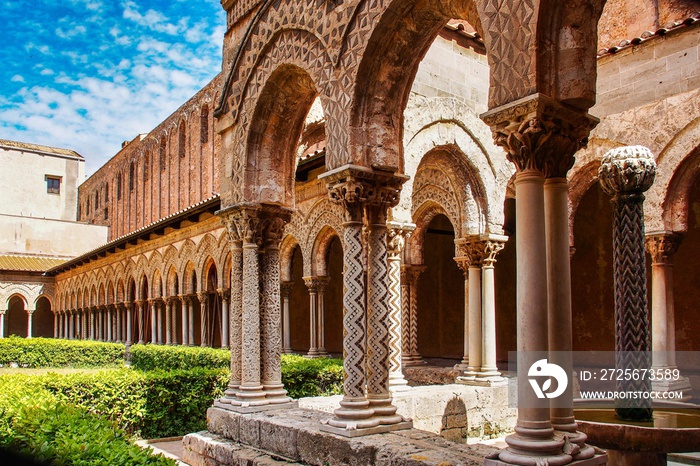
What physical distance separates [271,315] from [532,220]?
364 cm

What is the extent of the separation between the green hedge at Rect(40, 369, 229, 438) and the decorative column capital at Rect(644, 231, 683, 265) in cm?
675

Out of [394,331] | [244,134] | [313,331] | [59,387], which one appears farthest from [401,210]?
[313,331]

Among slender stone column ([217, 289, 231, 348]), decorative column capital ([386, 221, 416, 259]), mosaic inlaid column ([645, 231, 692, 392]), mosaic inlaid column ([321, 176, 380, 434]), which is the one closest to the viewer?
mosaic inlaid column ([321, 176, 380, 434])

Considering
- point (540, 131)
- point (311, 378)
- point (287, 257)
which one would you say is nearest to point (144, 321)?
point (287, 257)

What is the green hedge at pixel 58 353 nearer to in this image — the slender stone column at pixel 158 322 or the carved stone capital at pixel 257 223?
the slender stone column at pixel 158 322

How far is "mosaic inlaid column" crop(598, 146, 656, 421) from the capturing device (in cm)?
486

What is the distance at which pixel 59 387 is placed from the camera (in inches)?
322

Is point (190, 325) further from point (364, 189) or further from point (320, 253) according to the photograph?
point (364, 189)

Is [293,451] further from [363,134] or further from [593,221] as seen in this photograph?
[593,221]

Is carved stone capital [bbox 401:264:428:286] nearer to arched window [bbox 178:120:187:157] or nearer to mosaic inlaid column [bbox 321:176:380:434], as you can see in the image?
mosaic inlaid column [bbox 321:176:380:434]

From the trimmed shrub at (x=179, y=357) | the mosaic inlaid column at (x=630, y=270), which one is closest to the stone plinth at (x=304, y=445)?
the mosaic inlaid column at (x=630, y=270)

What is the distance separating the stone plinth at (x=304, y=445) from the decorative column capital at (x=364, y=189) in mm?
1801

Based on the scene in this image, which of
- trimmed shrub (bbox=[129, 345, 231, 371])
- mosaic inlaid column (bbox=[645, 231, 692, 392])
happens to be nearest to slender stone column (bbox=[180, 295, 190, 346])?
trimmed shrub (bbox=[129, 345, 231, 371])

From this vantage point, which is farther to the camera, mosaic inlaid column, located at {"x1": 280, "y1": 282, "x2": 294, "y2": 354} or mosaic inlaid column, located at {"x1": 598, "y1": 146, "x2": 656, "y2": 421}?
mosaic inlaid column, located at {"x1": 280, "y1": 282, "x2": 294, "y2": 354}
